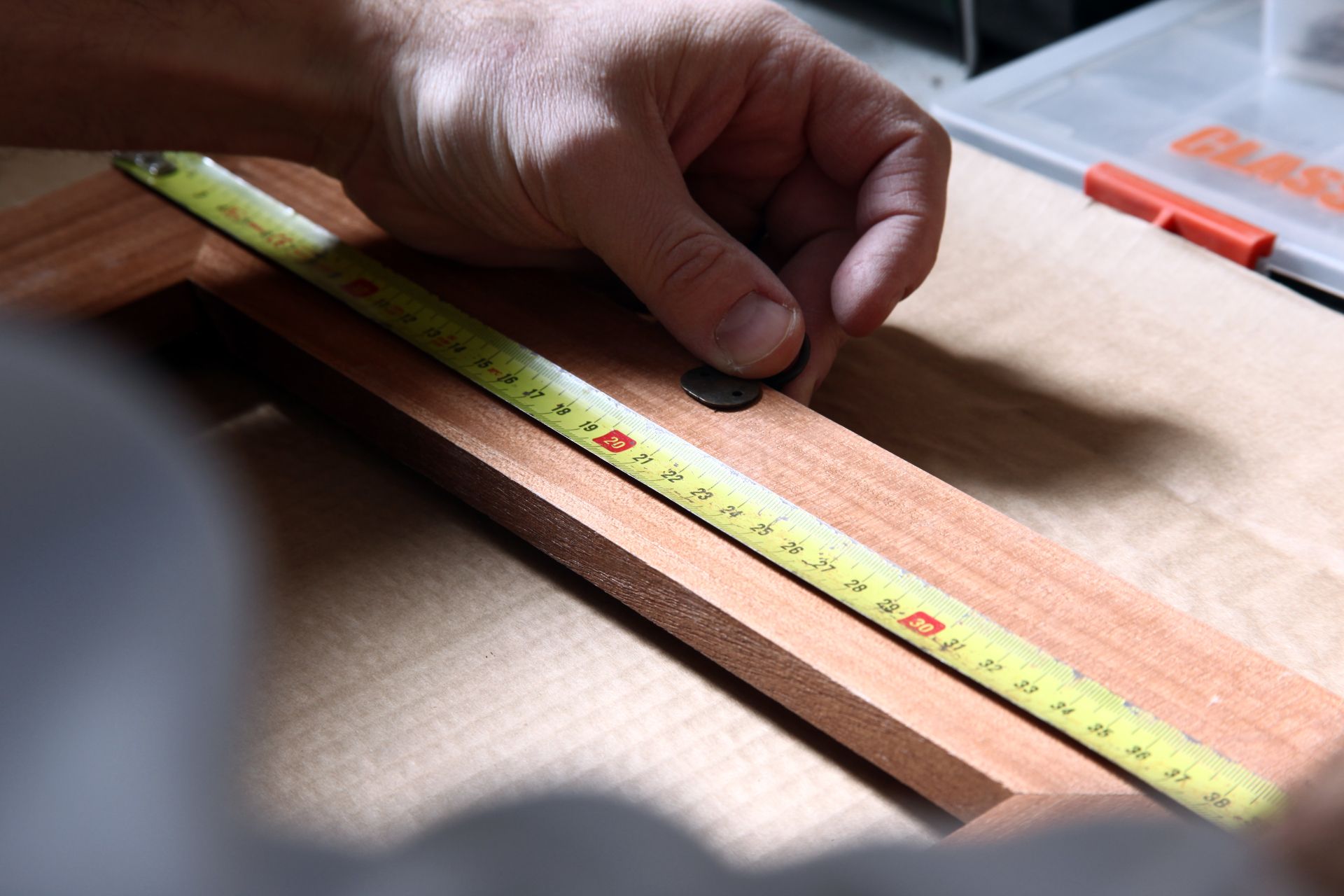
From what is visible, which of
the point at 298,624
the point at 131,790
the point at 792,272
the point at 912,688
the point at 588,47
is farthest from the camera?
the point at 792,272

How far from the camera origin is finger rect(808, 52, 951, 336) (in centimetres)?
91

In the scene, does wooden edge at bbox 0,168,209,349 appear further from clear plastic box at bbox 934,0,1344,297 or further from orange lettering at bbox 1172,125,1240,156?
orange lettering at bbox 1172,125,1240,156

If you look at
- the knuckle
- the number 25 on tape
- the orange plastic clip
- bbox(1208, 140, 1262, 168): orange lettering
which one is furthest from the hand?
bbox(1208, 140, 1262, 168): orange lettering

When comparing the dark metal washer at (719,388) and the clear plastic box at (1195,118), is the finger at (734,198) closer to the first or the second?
the dark metal washer at (719,388)

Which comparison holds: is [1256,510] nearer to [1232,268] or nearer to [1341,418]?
[1341,418]

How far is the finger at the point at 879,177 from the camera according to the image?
35.8 inches

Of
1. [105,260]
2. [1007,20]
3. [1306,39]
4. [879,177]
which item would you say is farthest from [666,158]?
[1007,20]

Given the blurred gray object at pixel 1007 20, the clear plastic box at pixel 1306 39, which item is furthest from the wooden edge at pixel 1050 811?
the blurred gray object at pixel 1007 20

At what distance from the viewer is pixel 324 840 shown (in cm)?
61

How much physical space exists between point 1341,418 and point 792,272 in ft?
1.50

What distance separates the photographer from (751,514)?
0.74 metres

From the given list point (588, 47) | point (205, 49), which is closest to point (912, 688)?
point (588, 47)

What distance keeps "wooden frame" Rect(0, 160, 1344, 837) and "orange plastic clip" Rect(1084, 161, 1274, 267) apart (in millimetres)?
528

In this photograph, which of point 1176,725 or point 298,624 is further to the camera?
point 298,624
